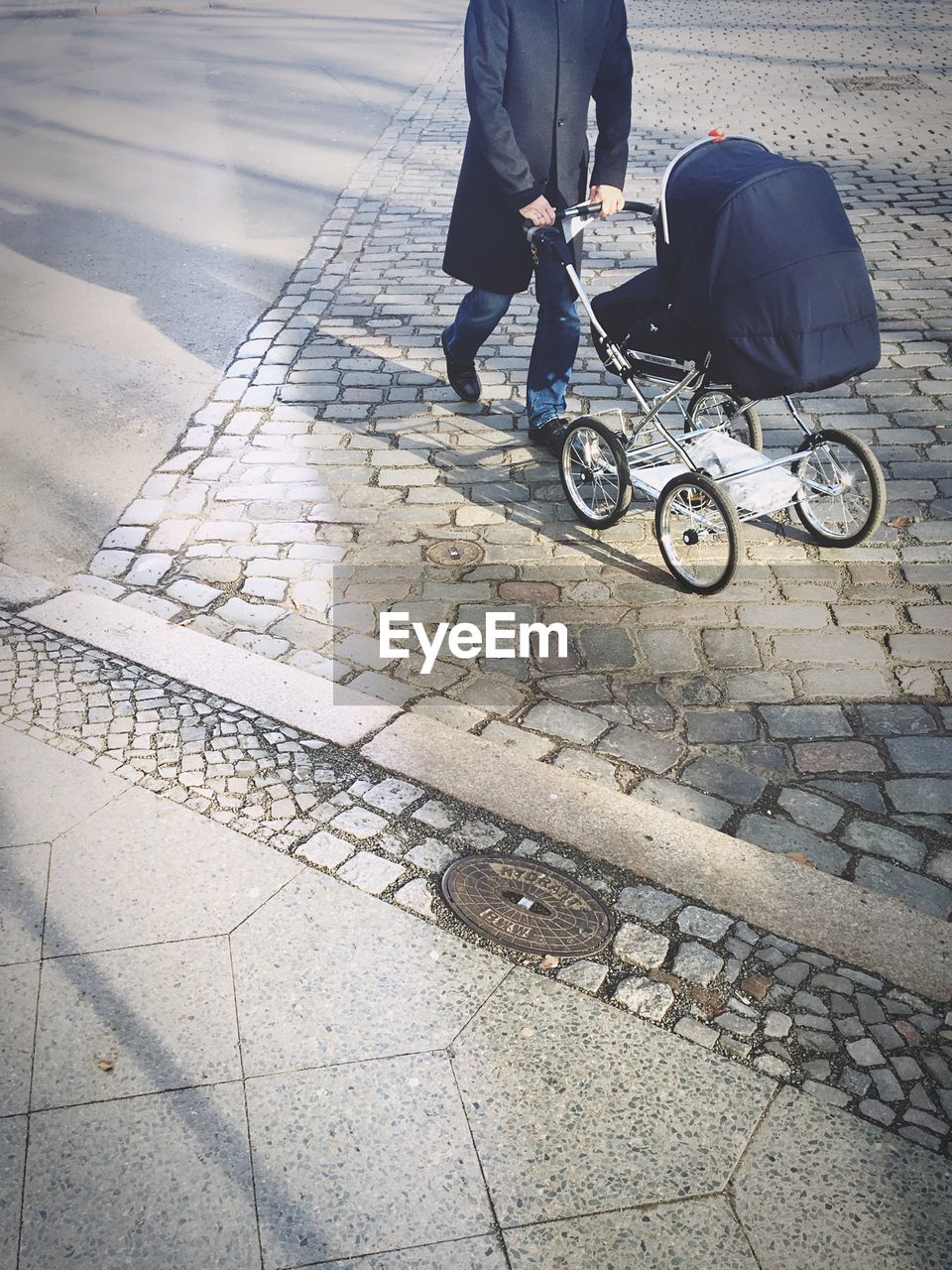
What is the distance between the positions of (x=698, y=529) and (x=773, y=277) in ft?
3.80

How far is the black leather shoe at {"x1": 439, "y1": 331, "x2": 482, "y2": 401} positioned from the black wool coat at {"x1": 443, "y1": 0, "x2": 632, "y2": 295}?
0.73m

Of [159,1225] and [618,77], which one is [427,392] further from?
[159,1225]

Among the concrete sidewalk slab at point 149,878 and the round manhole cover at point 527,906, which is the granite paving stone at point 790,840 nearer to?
the round manhole cover at point 527,906

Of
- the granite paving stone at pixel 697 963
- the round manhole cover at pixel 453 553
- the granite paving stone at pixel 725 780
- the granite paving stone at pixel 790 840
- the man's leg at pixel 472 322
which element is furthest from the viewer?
the man's leg at pixel 472 322

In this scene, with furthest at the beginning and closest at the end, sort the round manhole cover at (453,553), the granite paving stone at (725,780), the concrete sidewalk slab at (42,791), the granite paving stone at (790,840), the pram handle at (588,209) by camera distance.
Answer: the round manhole cover at (453,553) < the pram handle at (588,209) < the granite paving stone at (725,780) < the concrete sidewalk slab at (42,791) < the granite paving stone at (790,840)

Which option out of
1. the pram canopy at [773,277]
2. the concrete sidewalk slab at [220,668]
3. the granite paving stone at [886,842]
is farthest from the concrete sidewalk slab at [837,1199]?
the pram canopy at [773,277]

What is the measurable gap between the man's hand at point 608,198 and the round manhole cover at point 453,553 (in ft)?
5.53

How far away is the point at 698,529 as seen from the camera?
496 centimetres

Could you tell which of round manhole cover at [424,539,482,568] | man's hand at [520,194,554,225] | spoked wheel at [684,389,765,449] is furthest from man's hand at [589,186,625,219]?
round manhole cover at [424,539,482,568]

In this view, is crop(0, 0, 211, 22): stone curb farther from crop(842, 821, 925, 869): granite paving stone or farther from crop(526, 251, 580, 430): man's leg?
crop(842, 821, 925, 869): granite paving stone

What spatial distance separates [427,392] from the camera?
6.89 metres

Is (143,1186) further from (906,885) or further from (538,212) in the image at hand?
(538,212)

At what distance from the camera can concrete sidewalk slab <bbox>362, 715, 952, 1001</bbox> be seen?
11.2 feet

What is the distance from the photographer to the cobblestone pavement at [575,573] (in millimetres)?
4129
